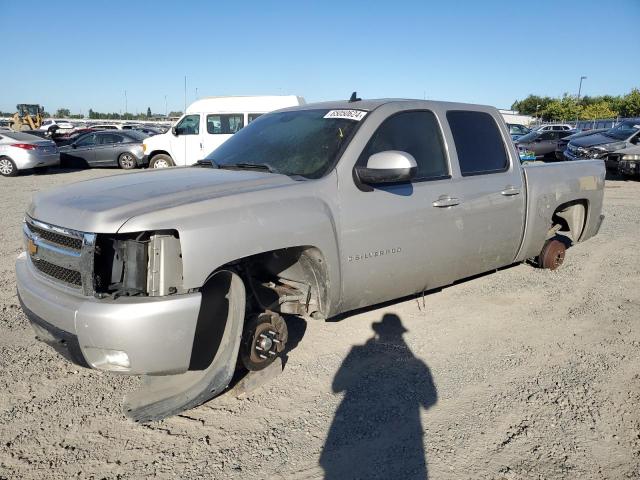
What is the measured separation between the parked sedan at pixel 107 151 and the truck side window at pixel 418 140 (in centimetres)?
1565

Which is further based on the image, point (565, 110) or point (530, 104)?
point (530, 104)

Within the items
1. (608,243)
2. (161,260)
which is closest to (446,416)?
(161,260)

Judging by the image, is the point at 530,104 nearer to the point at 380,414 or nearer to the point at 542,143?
the point at 542,143

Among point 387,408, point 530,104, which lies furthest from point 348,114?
point 530,104

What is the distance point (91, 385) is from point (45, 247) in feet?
3.35

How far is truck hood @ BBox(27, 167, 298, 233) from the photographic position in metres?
2.68

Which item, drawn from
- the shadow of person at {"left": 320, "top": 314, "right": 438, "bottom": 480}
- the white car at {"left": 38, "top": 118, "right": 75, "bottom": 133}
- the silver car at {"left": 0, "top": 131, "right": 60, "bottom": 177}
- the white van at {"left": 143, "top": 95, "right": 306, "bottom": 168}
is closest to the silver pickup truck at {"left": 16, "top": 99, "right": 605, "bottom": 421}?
the shadow of person at {"left": 320, "top": 314, "right": 438, "bottom": 480}

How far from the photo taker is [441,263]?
410cm

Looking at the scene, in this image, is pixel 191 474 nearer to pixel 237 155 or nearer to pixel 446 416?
pixel 446 416

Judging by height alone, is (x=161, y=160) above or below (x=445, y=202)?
below

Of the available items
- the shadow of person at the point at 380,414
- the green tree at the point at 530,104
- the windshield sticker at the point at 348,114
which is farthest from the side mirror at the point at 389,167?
the green tree at the point at 530,104

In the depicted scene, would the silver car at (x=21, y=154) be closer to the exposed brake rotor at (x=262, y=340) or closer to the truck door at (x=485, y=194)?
the truck door at (x=485, y=194)

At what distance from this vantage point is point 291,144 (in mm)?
3887

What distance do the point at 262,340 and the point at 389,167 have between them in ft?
4.67
